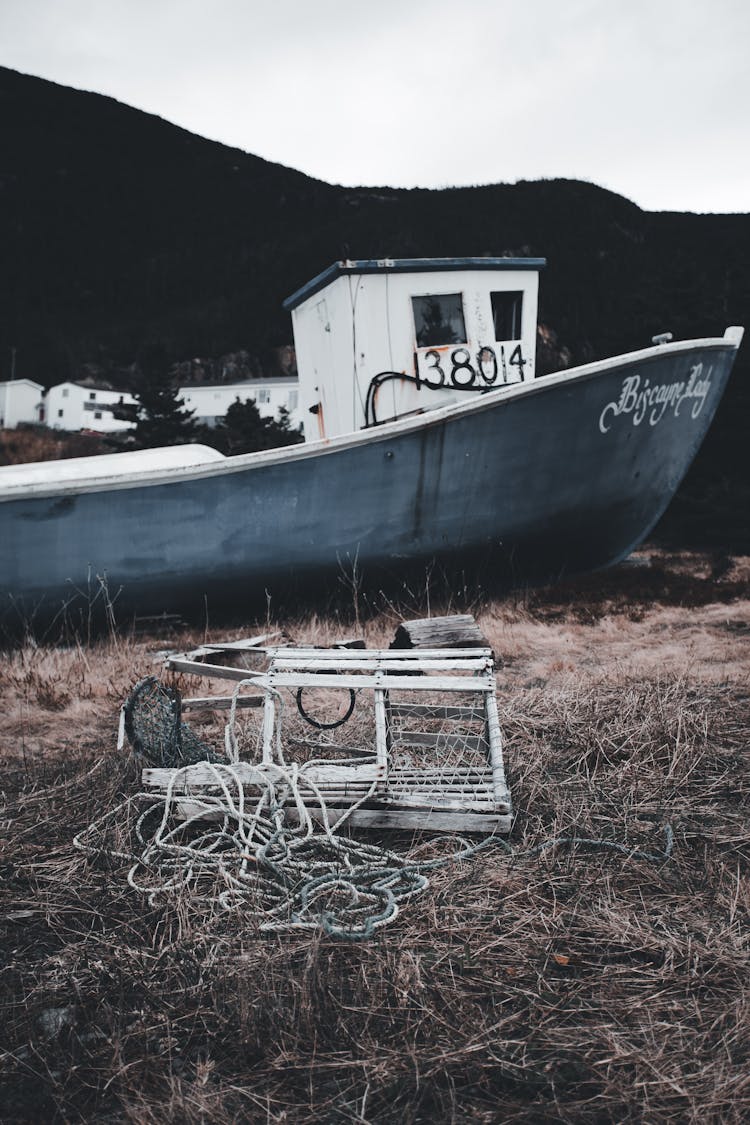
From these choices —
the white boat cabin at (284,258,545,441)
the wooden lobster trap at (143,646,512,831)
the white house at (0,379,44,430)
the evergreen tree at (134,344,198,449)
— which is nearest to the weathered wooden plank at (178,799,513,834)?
the wooden lobster trap at (143,646,512,831)

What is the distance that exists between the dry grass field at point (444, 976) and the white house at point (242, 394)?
53421 millimetres

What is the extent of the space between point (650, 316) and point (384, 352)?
5748 millimetres

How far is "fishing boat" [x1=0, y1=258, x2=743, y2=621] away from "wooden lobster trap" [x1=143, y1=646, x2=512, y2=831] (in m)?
2.67

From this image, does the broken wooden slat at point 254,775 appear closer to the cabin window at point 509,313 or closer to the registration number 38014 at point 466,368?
the registration number 38014 at point 466,368

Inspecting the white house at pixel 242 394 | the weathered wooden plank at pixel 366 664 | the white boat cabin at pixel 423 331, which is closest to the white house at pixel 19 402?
the white house at pixel 242 394

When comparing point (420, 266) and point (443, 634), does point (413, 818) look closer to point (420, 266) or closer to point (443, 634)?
point (443, 634)

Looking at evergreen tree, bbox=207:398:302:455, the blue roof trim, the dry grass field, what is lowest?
the dry grass field

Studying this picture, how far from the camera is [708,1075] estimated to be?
147cm

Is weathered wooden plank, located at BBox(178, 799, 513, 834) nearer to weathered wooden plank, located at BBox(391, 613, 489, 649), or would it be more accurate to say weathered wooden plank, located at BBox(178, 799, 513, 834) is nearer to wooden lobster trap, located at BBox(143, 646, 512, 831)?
wooden lobster trap, located at BBox(143, 646, 512, 831)

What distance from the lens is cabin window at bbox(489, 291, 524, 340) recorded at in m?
7.38

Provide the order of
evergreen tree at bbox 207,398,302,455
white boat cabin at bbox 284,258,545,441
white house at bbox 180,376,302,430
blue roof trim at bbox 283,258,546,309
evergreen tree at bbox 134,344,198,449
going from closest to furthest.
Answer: blue roof trim at bbox 283,258,546,309, white boat cabin at bbox 284,258,545,441, evergreen tree at bbox 207,398,302,455, evergreen tree at bbox 134,344,198,449, white house at bbox 180,376,302,430

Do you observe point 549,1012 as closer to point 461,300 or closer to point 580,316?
point 461,300

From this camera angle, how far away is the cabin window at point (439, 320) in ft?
23.5

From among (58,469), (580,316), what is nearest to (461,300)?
(58,469)
